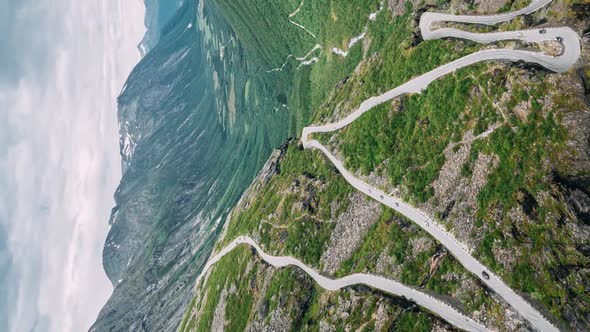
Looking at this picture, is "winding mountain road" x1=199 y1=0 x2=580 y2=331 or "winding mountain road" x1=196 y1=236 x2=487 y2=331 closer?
"winding mountain road" x1=199 y1=0 x2=580 y2=331

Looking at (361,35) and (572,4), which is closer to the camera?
(572,4)

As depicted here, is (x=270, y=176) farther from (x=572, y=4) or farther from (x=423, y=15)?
(x=572, y=4)

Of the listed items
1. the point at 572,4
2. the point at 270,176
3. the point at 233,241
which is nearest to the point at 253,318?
the point at 233,241

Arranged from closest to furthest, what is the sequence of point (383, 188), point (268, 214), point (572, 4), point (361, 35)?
1. point (572, 4)
2. point (383, 188)
3. point (268, 214)
4. point (361, 35)

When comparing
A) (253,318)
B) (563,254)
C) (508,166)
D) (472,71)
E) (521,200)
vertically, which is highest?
(472,71)

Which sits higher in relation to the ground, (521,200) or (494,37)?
(494,37)

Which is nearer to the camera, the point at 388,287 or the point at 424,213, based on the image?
the point at 424,213

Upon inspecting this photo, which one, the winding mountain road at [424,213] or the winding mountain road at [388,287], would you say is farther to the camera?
the winding mountain road at [388,287]

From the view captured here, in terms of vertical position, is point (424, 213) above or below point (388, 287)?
above
